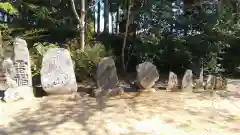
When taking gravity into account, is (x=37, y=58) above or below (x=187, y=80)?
above

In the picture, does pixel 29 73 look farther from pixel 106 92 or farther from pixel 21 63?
pixel 106 92

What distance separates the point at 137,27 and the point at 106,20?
181 cm

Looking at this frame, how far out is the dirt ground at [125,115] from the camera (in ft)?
14.4

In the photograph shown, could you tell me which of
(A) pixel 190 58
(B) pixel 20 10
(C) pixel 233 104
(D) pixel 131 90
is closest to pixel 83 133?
(D) pixel 131 90

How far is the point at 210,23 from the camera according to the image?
316 inches

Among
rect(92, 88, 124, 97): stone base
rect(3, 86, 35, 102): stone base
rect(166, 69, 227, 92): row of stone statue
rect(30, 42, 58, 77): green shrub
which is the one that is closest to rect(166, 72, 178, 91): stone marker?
rect(166, 69, 227, 92): row of stone statue

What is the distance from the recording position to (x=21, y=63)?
584 centimetres

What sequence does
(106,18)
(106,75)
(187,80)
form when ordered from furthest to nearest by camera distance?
(106,18) → (187,80) → (106,75)

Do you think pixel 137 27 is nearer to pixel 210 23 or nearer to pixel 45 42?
pixel 210 23

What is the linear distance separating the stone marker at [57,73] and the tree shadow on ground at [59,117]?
7.9 inches

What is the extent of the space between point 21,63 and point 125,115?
2.32m

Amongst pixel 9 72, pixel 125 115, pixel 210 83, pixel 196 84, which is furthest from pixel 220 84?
pixel 9 72

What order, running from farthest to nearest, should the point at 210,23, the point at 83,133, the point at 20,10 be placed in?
the point at 20,10, the point at 210,23, the point at 83,133

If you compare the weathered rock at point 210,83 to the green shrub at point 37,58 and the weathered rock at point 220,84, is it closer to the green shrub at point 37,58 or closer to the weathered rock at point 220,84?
the weathered rock at point 220,84
